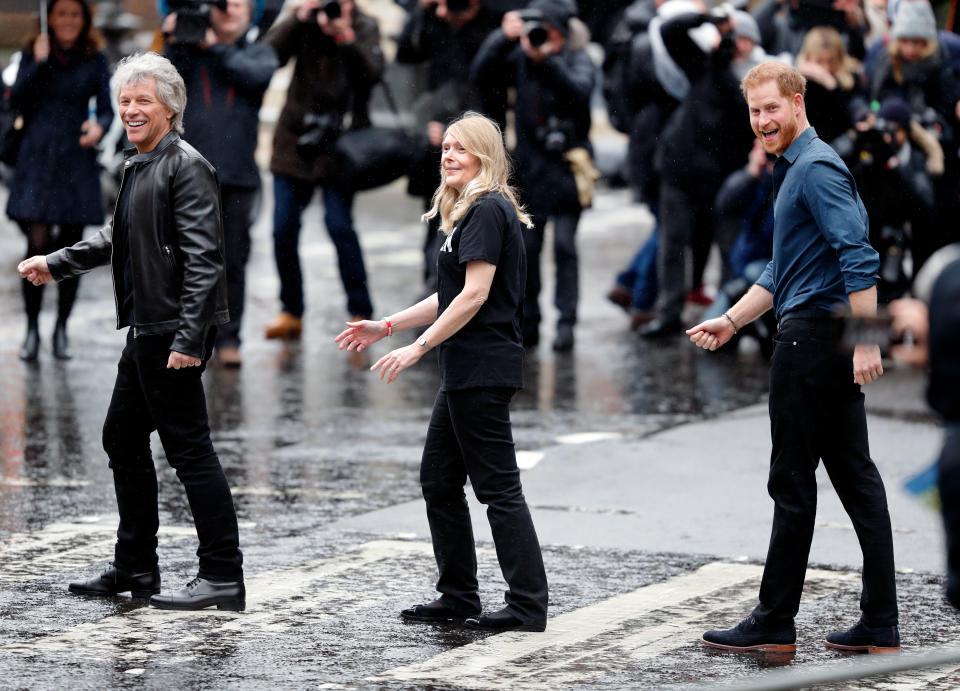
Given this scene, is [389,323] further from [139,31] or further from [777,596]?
[139,31]

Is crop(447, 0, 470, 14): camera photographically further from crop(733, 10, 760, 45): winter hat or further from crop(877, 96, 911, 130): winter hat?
crop(877, 96, 911, 130): winter hat

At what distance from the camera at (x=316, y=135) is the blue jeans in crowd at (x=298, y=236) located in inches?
9.0

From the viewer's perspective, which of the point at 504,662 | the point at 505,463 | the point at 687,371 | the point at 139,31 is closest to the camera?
the point at 504,662

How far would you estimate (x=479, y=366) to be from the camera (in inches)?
247

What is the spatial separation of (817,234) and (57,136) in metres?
7.32

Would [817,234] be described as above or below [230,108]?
below

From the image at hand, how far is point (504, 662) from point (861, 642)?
113 centimetres

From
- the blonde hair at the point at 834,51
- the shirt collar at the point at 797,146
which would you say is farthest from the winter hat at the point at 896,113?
the shirt collar at the point at 797,146

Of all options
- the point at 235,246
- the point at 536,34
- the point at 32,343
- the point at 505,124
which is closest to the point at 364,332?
the point at 235,246

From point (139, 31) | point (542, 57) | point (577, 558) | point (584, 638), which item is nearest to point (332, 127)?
point (542, 57)

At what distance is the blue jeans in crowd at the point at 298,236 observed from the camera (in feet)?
42.8

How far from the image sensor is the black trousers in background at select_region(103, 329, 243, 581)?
6.57m

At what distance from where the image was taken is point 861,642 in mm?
6051

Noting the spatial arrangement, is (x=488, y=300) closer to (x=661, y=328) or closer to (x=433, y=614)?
(x=433, y=614)
